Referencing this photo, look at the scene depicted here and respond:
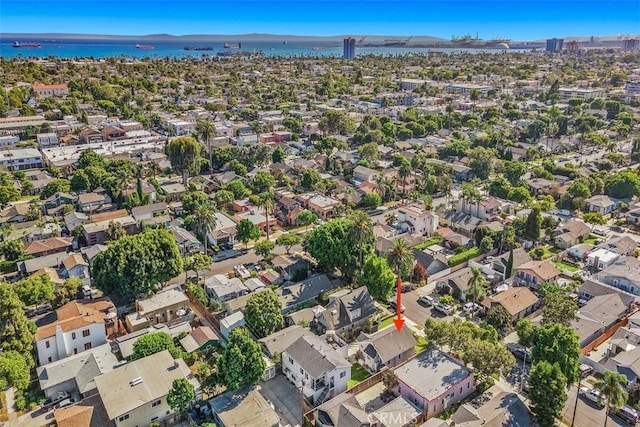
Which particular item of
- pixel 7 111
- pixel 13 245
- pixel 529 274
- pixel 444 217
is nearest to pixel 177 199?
pixel 13 245

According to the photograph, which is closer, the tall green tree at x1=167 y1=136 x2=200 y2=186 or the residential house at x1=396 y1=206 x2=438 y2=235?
the residential house at x1=396 y1=206 x2=438 y2=235

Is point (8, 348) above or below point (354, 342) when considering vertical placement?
above

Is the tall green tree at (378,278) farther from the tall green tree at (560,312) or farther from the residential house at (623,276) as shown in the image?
the residential house at (623,276)

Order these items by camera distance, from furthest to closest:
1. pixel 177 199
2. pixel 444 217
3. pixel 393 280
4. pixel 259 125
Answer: pixel 259 125, pixel 177 199, pixel 444 217, pixel 393 280

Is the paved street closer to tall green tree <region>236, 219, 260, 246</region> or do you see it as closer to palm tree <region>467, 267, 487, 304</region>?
palm tree <region>467, 267, 487, 304</region>

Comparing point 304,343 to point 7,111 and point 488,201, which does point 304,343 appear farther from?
point 7,111

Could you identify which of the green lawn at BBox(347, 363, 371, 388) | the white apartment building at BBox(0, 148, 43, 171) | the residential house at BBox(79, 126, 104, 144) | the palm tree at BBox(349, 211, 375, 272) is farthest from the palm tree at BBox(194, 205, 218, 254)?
the residential house at BBox(79, 126, 104, 144)

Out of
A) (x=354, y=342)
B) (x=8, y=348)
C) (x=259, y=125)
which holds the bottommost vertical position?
(x=354, y=342)
